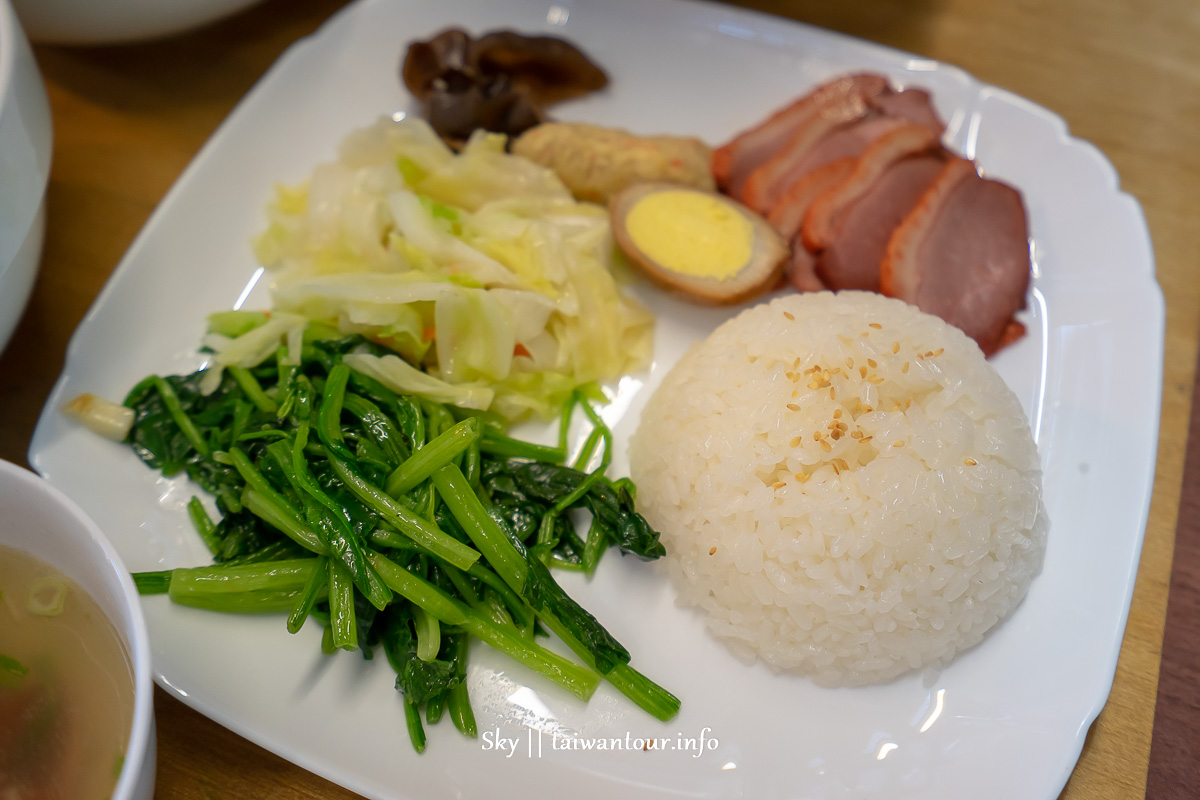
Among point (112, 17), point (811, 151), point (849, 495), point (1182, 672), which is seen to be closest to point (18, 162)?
point (112, 17)

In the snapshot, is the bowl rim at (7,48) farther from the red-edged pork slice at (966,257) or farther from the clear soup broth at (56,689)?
the red-edged pork slice at (966,257)

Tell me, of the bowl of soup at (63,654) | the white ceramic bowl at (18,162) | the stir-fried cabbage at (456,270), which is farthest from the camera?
the stir-fried cabbage at (456,270)

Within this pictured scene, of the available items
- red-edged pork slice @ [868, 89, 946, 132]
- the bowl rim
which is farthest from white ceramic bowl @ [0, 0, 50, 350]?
red-edged pork slice @ [868, 89, 946, 132]

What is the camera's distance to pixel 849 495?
6.45ft

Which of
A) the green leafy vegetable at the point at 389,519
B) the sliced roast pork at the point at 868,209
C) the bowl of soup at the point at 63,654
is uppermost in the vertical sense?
the sliced roast pork at the point at 868,209

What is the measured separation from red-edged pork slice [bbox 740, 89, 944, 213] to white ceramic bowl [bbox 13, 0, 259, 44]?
6.44 feet

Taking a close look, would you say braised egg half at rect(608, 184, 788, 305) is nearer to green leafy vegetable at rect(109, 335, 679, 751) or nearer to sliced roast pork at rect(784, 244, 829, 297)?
sliced roast pork at rect(784, 244, 829, 297)

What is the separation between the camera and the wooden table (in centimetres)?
236

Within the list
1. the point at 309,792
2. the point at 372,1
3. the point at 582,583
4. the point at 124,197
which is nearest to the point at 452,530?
the point at 582,583

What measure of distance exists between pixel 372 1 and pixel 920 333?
2248mm

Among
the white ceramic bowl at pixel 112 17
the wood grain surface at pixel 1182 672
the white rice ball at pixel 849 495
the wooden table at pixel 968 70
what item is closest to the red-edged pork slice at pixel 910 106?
the wooden table at pixel 968 70

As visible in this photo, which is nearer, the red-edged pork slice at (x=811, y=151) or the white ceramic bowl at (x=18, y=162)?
the white ceramic bowl at (x=18, y=162)

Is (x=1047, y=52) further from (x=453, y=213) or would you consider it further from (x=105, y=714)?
(x=105, y=714)

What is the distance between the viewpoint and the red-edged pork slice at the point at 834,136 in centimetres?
271
